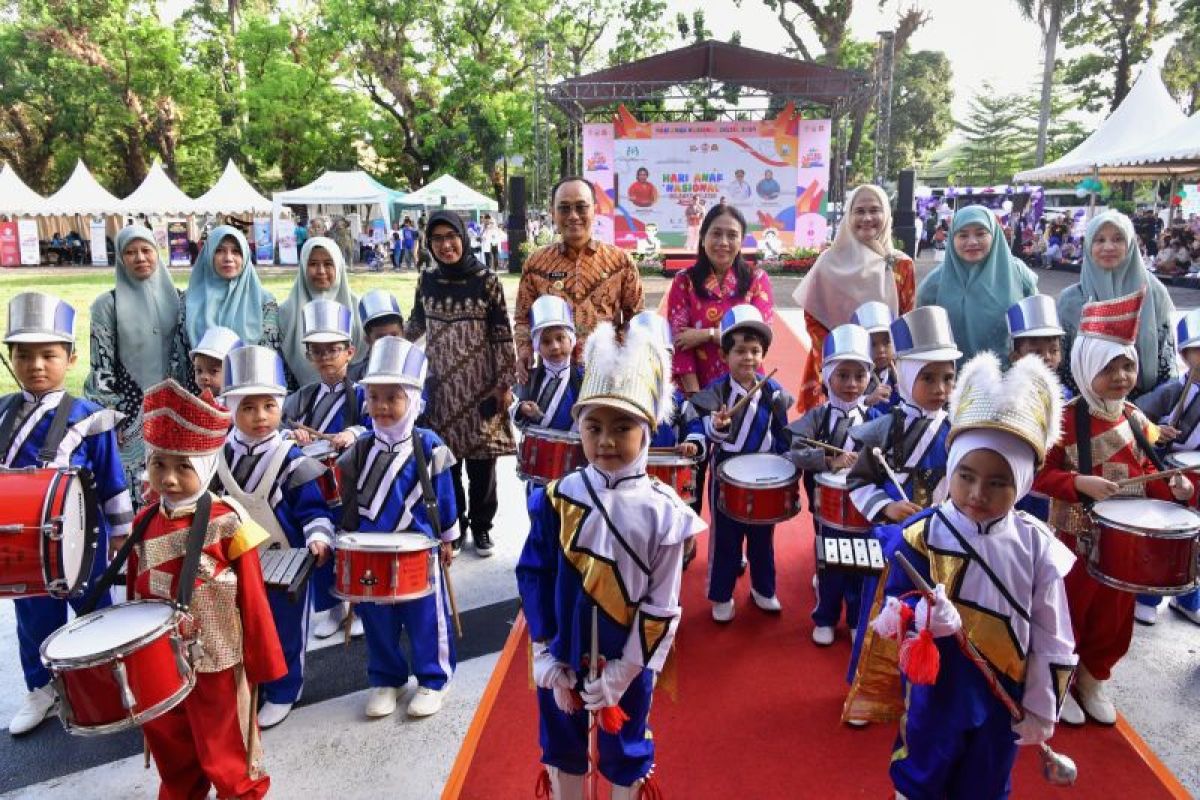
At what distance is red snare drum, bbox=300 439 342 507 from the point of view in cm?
348

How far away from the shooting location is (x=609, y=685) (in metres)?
2.29

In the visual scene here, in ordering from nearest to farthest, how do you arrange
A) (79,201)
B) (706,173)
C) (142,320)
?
(142,320), (706,173), (79,201)

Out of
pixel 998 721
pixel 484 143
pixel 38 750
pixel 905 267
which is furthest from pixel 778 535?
pixel 484 143

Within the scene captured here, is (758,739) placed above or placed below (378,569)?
below

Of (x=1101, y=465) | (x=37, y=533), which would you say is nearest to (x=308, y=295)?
(x=37, y=533)

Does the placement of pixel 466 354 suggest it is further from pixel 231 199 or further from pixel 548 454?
pixel 231 199

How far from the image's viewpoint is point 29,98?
33.9 m

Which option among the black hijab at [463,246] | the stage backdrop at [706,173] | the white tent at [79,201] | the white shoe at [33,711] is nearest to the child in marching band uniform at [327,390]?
the black hijab at [463,246]

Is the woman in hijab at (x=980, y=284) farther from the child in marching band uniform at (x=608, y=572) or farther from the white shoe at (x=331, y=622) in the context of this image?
the white shoe at (x=331, y=622)

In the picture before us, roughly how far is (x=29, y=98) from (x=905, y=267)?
4048 centimetres

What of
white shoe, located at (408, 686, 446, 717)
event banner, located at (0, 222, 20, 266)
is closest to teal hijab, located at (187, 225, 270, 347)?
white shoe, located at (408, 686, 446, 717)

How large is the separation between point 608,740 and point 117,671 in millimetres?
1389

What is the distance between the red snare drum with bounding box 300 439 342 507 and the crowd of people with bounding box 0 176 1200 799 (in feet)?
0.05

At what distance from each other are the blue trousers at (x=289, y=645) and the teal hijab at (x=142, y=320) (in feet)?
5.81
